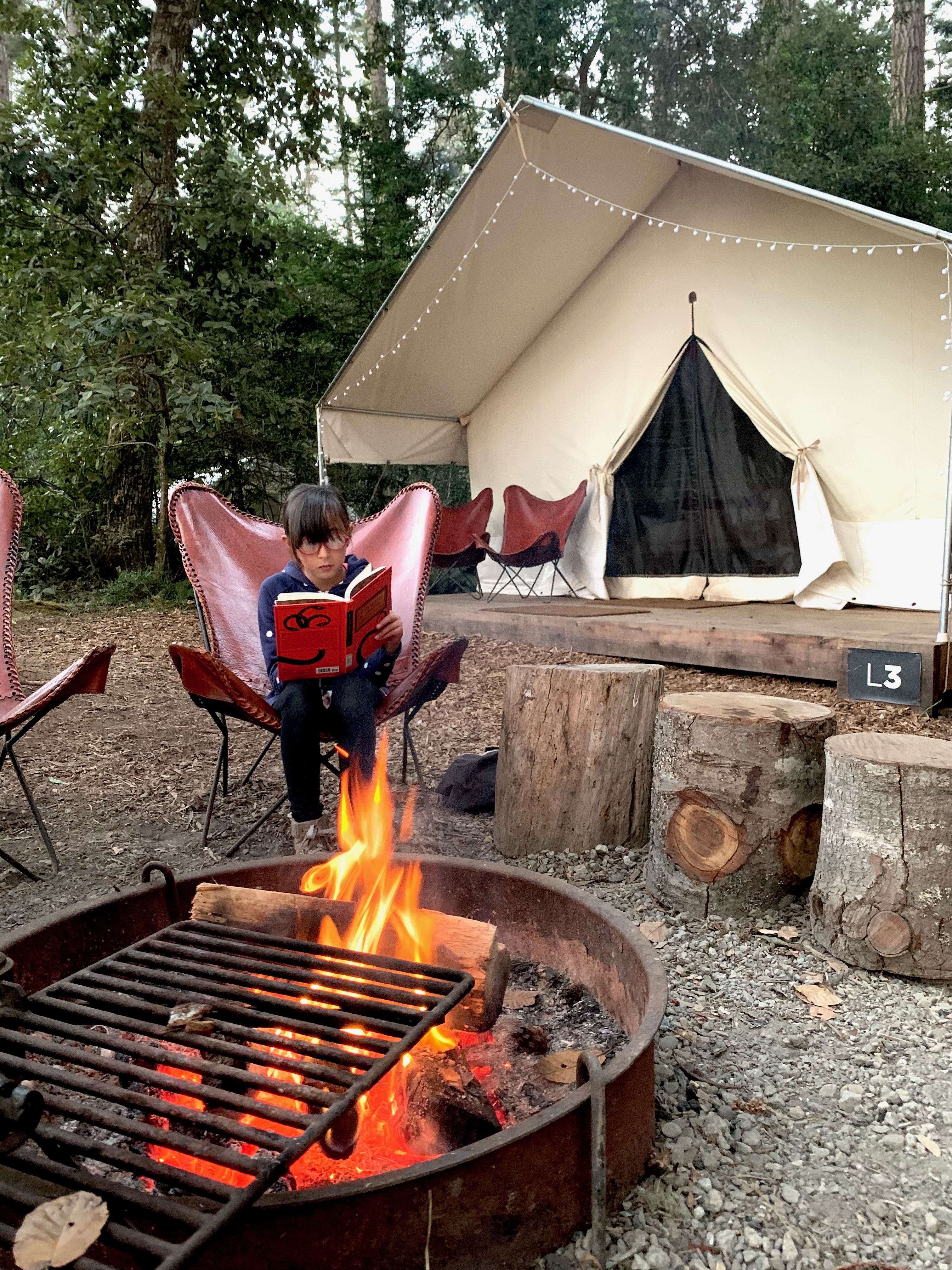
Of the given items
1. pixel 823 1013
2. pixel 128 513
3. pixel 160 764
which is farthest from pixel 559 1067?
pixel 128 513

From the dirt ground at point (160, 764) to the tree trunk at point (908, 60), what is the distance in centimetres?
786

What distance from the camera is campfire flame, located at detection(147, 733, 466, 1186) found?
117 centimetres

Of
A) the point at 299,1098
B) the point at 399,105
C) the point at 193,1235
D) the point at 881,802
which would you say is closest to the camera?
the point at 193,1235

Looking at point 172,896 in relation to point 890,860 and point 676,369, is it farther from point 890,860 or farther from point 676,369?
point 676,369

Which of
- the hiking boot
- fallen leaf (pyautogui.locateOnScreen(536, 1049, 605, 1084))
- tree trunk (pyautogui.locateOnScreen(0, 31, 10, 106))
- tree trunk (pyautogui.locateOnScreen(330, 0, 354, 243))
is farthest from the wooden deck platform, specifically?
tree trunk (pyautogui.locateOnScreen(0, 31, 10, 106))

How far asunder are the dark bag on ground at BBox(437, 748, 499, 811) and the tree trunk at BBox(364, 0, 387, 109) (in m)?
7.88

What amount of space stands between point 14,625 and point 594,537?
408 centimetres

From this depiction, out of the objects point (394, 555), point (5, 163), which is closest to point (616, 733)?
point (394, 555)

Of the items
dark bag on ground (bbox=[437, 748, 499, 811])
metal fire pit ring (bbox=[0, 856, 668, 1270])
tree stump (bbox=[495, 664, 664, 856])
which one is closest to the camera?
metal fire pit ring (bbox=[0, 856, 668, 1270])

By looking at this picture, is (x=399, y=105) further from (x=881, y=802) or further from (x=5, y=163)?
(x=881, y=802)

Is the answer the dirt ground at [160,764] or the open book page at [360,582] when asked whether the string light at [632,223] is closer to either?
the dirt ground at [160,764]

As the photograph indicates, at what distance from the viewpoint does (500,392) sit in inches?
286

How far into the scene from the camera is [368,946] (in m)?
1.51

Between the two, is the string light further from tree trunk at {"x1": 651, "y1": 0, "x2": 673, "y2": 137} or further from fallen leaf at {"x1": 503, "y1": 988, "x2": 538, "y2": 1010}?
tree trunk at {"x1": 651, "y1": 0, "x2": 673, "y2": 137}
